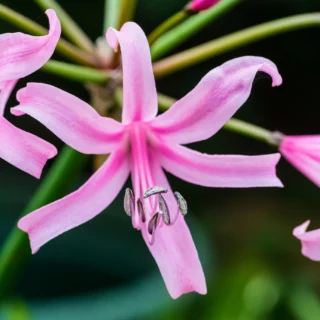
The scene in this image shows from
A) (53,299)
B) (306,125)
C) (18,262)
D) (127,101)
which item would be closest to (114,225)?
(53,299)

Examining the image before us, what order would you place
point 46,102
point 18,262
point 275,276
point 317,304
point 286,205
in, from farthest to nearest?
point 286,205 < point 275,276 < point 317,304 < point 18,262 < point 46,102

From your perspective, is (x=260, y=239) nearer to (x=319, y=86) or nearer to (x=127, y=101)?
(x=319, y=86)

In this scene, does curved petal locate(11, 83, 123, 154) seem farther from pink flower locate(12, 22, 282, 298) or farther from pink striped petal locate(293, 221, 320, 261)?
pink striped petal locate(293, 221, 320, 261)

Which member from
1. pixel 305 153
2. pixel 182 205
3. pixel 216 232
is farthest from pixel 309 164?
pixel 216 232

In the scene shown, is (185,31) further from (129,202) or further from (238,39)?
(129,202)

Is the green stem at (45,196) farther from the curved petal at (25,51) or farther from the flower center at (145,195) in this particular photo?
the curved petal at (25,51)

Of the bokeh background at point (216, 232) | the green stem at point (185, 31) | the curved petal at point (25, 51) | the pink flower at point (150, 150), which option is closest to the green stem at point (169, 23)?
the green stem at point (185, 31)

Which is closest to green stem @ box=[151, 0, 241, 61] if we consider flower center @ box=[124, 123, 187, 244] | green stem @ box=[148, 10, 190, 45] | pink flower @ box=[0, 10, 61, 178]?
green stem @ box=[148, 10, 190, 45]
